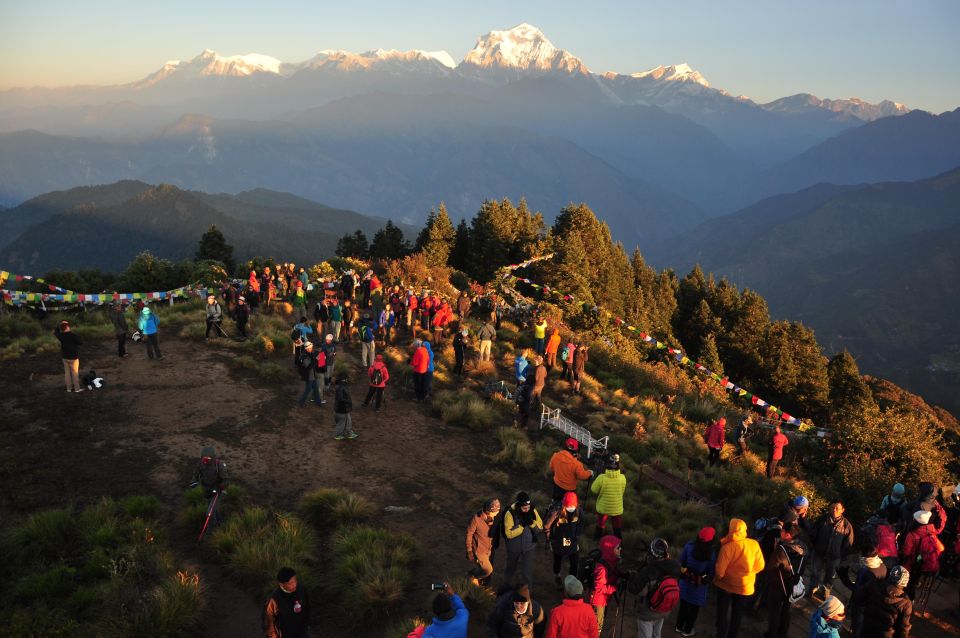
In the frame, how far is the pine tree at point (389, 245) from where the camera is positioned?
4919cm

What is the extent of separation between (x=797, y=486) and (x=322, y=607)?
10.4 m

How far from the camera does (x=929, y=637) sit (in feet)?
26.3

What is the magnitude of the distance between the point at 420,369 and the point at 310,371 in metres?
2.72

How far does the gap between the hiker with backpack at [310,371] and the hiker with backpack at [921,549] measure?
11356 mm

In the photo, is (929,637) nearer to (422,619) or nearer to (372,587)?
(422,619)

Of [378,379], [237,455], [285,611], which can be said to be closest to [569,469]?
[285,611]

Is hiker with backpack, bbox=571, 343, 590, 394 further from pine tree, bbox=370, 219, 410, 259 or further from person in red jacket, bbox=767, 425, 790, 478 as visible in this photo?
pine tree, bbox=370, 219, 410, 259

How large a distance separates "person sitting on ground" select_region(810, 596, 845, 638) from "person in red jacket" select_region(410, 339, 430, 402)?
9.92m

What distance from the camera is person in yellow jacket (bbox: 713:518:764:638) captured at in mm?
7008

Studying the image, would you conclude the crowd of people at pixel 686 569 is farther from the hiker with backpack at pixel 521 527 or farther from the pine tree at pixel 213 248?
the pine tree at pixel 213 248

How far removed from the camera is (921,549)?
8242mm

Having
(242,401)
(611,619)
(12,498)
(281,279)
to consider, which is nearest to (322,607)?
(611,619)

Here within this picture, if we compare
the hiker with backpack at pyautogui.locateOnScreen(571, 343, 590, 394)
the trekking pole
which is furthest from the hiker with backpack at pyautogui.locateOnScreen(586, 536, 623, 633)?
the hiker with backpack at pyautogui.locateOnScreen(571, 343, 590, 394)

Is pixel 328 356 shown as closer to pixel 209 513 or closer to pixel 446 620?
pixel 209 513
